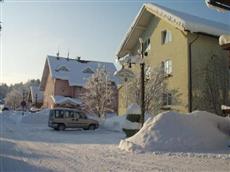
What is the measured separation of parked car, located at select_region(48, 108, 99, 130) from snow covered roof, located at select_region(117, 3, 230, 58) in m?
8.30

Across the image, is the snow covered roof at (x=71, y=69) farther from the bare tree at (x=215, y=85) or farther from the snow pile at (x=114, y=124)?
the bare tree at (x=215, y=85)

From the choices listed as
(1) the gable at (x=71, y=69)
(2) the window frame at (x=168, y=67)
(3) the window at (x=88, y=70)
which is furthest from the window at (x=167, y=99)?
(3) the window at (x=88, y=70)

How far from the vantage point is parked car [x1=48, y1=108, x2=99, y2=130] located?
1206 inches

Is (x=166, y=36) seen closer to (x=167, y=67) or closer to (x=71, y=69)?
(x=167, y=67)

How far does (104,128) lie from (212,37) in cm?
1214

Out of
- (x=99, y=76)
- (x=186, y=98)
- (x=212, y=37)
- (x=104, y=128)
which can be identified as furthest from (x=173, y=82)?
(x=99, y=76)

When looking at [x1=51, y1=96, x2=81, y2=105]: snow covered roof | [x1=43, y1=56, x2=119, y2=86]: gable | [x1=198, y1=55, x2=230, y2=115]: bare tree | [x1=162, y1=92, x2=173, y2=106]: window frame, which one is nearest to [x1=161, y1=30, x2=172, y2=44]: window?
[x1=198, y1=55, x2=230, y2=115]: bare tree

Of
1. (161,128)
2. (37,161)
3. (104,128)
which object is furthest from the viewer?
(104,128)

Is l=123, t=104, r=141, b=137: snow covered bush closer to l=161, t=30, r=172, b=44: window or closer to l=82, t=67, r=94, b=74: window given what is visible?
l=161, t=30, r=172, b=44: window

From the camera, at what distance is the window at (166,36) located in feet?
101

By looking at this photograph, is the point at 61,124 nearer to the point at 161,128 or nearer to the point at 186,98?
the point at 186,98

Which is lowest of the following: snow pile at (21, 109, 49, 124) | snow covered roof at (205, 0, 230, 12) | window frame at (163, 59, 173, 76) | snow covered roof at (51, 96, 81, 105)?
snow pile at (21, 109, 49, 124)

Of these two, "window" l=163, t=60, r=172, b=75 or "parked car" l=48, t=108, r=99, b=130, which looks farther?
"parked car" l=48, t=108, r=99, b=130

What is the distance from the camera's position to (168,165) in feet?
38.2
